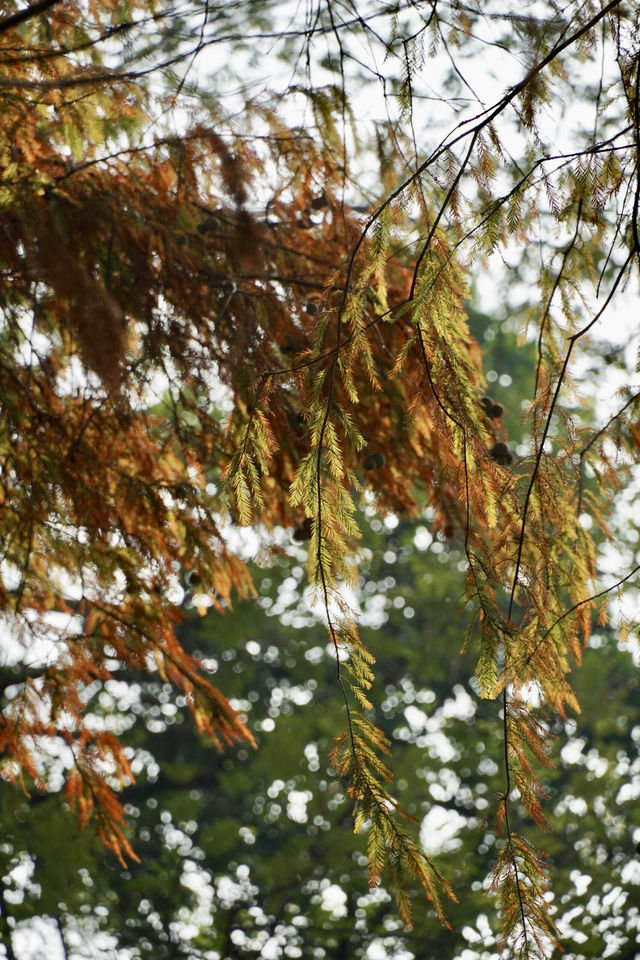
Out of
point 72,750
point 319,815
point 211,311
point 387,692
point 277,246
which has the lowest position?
point 72,750

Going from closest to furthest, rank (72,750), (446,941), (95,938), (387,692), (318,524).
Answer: (318,524), (72,750), (446,941), (95,938), (387,692)

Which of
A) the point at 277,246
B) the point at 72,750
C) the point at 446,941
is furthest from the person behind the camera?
the point at 446,941

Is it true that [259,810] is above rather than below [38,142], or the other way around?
above

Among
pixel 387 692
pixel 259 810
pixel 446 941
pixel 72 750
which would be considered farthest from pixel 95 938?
pixel 72 750

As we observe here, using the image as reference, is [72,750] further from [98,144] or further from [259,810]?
[259,810]

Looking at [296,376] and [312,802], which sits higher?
[312,802]

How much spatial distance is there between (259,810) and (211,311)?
8792 millimetres

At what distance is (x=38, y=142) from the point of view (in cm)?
265

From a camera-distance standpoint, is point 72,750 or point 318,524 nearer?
point 318,524

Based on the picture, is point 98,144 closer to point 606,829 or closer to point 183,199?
point 183,199

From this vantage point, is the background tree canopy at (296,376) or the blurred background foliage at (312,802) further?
the blurred background foliage at (312,802)

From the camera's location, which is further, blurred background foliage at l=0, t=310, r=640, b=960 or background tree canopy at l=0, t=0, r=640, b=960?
blurred background foliage at l=0, t=310, r=640, b=960

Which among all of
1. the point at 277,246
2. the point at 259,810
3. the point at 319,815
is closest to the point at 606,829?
the point at 319,815

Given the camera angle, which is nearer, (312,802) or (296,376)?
(296,376)
